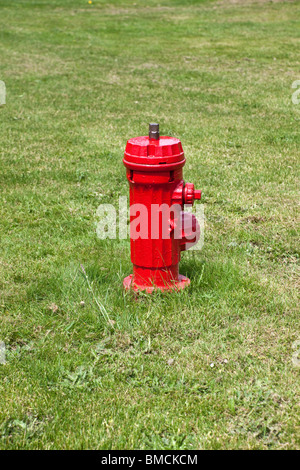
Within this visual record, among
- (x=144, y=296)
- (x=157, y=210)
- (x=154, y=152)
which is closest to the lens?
(x=154, y=152)

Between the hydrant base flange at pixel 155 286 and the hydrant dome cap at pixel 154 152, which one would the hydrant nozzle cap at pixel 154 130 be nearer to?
the hydrant dome cap at pixel 154 152

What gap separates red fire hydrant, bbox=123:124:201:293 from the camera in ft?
10.0

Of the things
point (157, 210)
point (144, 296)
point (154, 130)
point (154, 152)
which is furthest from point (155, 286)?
point (154, 130)

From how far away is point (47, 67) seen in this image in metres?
12.6

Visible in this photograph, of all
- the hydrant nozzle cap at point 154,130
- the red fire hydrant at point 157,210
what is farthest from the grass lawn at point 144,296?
the hydrant nozzle cap at point 154,130

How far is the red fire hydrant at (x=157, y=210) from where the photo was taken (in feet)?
10.0

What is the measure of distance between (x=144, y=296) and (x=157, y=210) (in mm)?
580

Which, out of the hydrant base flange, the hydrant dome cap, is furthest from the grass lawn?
the hydrant dome cap

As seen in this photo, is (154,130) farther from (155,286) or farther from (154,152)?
(155,286)

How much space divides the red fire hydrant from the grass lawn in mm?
160

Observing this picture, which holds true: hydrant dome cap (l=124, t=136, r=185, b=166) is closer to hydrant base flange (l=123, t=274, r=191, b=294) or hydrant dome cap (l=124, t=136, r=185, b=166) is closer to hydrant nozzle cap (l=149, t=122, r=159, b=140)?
hydrant nozzle cap (l=149, t=122, r=159, b=140)

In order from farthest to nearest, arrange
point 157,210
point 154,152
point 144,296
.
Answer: point 144,296 → point 157,210 → point 154,152

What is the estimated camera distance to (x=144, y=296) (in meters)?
3.39

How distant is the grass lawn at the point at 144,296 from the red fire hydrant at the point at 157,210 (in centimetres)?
16
